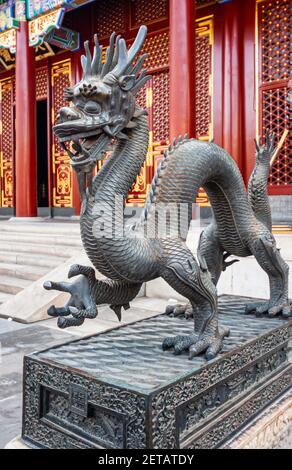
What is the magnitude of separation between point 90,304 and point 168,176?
0.55 m

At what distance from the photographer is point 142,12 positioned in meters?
7.83

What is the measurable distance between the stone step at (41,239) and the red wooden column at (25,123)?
1497mm

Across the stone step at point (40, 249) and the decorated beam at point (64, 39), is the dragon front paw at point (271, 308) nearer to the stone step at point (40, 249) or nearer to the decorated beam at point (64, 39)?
the stone step at point (40, 249)

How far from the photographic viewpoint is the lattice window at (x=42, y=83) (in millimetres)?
9703

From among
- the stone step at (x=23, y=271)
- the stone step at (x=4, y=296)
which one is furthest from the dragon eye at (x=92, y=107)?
the stone step at (x=23, y=271)

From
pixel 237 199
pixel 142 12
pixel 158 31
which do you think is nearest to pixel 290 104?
pixel 158 31

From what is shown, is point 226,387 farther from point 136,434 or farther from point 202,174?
point 202,174

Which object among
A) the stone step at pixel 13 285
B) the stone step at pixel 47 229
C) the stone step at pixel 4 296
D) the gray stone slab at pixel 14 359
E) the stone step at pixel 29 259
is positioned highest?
the stone step at pixel 47 229

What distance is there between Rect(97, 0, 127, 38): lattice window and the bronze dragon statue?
7.44m

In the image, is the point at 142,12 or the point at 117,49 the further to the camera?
the point at 142,12

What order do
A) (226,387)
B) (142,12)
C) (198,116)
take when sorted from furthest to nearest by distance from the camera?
(142,12), (198,116), (226,387)

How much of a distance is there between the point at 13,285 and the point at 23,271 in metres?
0.34

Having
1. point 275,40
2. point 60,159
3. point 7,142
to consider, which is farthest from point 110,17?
point 7,142

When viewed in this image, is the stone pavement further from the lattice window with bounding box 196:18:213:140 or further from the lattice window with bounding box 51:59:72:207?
the lattice window with bounding box 51:59:72:207
